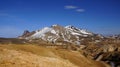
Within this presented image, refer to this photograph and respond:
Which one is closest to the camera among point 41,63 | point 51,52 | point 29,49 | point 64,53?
point 41,63

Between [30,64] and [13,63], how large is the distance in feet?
8.63

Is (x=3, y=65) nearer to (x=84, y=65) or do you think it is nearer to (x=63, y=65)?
(x=63, y=65)

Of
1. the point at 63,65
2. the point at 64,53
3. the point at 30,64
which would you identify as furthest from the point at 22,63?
the point at 64,53

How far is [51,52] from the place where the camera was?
229ft

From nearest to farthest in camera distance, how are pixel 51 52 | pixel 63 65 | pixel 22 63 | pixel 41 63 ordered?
pixel 22 63, pixel 41 63, pixel 63 65, pixel 51 52

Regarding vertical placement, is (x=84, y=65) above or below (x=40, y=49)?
below

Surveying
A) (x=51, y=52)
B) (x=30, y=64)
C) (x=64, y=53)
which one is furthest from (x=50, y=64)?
(x=64, y=53)

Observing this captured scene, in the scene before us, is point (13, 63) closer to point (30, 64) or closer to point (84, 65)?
point (30, 64)

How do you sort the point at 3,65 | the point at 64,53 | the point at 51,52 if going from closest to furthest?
1. the point at 3,65
2. the point at 51,52
3. the point at 64,53

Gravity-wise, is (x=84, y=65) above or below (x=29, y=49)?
below

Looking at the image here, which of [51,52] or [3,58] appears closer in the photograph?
[3,58]

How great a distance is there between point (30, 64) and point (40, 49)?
3438 cm

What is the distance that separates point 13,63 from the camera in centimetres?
3086

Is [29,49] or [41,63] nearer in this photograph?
[41,63]
